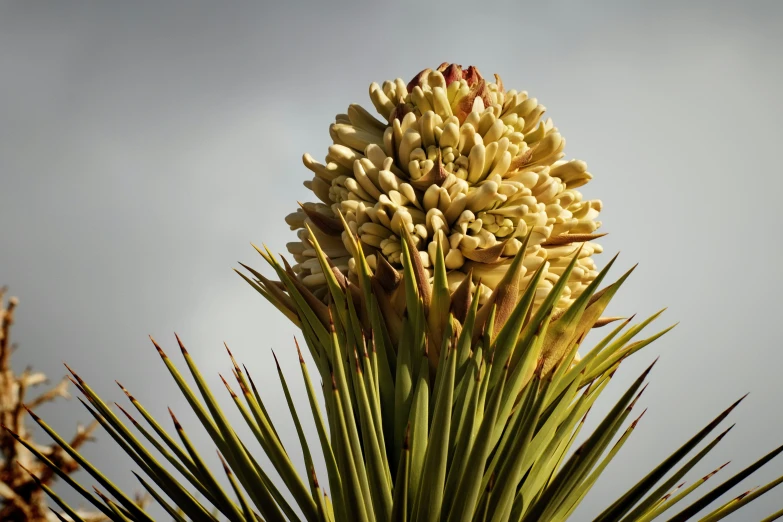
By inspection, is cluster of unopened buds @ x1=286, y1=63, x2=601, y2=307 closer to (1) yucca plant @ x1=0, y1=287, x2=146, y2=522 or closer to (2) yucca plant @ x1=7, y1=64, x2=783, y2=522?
(2) yucca plant @ x1=7, y1=64, x2=783, y2=522

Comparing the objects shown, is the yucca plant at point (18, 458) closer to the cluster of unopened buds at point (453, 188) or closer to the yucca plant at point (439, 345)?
the yucca plant at point (439, 345)

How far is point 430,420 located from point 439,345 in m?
0.28

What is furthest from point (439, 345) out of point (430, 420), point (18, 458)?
point (18, 458)

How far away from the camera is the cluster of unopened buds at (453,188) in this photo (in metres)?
2.81

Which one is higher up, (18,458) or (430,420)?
(430,420)

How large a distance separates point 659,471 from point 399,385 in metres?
0.86

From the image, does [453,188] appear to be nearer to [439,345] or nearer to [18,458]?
[439,345]

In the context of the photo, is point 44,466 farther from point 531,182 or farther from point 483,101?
point 483,101

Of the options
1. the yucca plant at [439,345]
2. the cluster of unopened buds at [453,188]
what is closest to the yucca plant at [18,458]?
the yucca plant at [439,345]

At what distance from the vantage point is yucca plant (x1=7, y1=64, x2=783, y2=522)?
2.17 meters

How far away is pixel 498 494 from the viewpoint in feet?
6.96

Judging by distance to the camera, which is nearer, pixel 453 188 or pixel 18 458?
pixel 18 458

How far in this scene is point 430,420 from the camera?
2.45 metres

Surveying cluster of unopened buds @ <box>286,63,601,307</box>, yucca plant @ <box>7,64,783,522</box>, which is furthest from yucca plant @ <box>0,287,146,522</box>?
cluster of unopened buds @ <box>286,63,601,307</box>
